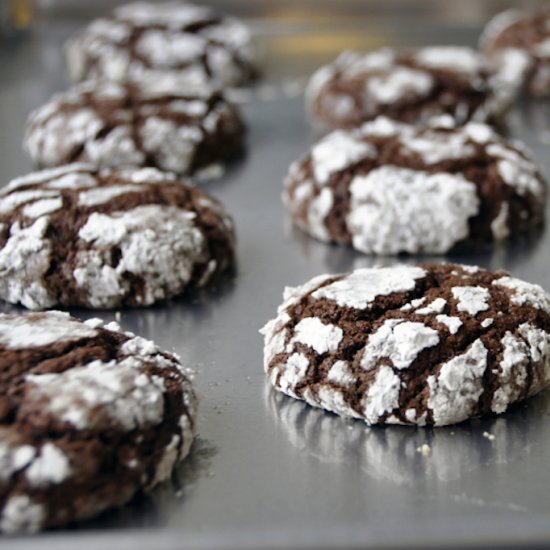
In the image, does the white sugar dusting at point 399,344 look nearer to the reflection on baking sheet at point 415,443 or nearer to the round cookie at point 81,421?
the reflection on baking sheet at point 415,443

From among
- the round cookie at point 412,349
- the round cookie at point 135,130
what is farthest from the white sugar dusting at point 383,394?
the round cookie at point 135,130

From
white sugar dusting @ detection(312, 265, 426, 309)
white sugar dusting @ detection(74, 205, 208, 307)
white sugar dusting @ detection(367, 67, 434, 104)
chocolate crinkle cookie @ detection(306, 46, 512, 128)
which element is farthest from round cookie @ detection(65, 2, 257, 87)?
white sugar dusting @ detection(312, 265, 426, 309)

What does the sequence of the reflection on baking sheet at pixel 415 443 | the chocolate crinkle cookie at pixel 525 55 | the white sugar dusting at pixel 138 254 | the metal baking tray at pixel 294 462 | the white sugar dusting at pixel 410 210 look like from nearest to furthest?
the metal baking tray at pixel 294 462 → the reflection on baking sheet at pixel 415 443 → the white sugar dusting at pixel 138 254 → the white sugar dusting at pixel 410 210 → the chocolate crinkle cookie at pixel 525 55

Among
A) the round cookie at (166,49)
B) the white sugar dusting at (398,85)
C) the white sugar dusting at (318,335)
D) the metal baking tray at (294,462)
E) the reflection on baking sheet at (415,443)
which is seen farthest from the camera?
the round cookie at (166,49)

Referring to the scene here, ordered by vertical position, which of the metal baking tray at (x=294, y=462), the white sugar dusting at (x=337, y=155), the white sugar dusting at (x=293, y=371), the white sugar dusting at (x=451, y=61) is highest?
the white sugar dusting at (x=451, y=61)

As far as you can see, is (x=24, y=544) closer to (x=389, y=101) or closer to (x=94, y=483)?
(x=94, y=483)

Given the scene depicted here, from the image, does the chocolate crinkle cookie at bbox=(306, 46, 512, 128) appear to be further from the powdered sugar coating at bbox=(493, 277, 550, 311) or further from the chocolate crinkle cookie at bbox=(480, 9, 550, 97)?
the powdered sugar coating at bbox=(493, 277, 550, 311)
